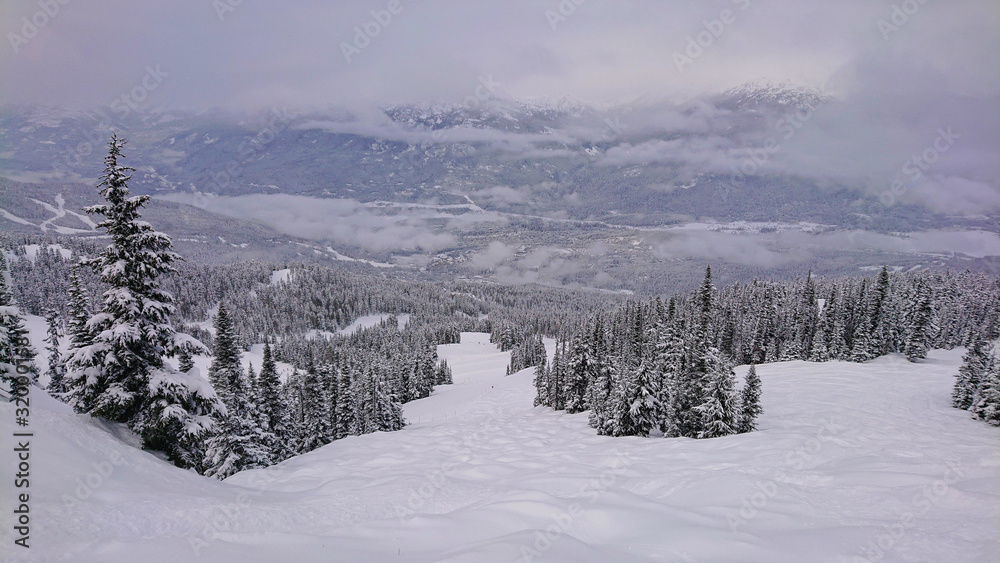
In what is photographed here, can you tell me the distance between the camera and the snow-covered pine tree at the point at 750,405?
84.1 ft

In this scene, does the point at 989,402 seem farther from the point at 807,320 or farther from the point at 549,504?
the point at 807,320

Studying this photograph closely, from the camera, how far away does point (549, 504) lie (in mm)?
10812

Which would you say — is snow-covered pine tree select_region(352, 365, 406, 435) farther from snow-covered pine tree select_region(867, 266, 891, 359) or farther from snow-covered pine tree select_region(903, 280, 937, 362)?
snow-covered pine tree select_region(903, 280, 937, 362)

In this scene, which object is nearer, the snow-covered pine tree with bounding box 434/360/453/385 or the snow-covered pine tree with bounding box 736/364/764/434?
the snow-covered pine tree with bounding box 736/364/764/434

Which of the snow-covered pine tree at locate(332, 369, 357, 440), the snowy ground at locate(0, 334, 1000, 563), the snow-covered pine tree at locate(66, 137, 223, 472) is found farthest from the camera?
the snow-covered pine tree at locate(332, 369, 357, 440)

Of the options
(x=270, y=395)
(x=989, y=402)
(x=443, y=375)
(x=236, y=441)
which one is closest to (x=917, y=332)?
(x=989, y=402)

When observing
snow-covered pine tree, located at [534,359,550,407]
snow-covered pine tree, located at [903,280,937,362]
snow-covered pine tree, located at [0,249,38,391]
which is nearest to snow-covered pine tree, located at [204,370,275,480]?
snow-covered pine tree, located at [0,249,38,391]

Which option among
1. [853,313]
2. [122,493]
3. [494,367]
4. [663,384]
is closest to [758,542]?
[122,493]

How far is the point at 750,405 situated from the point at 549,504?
21.4 m

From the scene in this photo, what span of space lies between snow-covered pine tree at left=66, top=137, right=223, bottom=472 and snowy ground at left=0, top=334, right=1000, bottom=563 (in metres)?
1.01

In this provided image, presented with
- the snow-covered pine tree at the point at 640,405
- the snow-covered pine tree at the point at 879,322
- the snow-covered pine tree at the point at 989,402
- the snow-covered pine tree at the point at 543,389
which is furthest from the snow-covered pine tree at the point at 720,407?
the snow-covered pine tree at the point at 879,322

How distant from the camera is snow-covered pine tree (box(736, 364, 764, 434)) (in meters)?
25.6

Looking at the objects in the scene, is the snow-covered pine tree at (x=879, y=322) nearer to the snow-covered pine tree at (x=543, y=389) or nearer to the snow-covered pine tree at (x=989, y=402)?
the snow-covered pine tree at (x=989, y=402)

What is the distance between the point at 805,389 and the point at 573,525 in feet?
126
